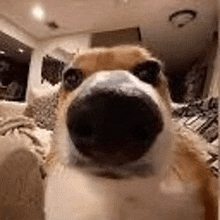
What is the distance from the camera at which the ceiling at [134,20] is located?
39 cm

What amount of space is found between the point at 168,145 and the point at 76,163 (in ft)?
0.36

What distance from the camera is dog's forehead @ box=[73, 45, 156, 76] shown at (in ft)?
1.12

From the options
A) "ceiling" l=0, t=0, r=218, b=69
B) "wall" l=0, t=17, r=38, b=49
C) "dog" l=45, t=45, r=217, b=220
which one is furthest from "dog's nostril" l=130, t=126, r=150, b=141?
"wall" l=0, t=17, r=38, b=49

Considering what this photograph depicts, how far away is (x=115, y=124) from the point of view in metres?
0.31

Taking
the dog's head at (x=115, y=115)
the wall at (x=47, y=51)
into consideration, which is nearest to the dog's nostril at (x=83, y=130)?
the dog's head at (x=115, y=115)

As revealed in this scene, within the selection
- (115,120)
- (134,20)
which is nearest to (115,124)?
(115,120)

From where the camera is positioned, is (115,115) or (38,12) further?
(38,12)

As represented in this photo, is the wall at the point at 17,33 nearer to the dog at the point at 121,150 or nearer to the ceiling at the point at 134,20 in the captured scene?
the ceiling at the point at 134,20

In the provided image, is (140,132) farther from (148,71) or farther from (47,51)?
(47,51)

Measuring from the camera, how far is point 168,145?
347mm

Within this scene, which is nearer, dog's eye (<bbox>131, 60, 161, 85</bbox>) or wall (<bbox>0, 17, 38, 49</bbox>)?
dog's eye (<bbox>131, 60, 161, 85</bbox>)

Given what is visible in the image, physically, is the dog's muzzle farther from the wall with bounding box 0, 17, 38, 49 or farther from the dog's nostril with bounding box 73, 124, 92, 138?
the wall with bounding box 0, 17, 38, 49

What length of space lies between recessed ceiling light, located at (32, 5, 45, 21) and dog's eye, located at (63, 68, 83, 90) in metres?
0.12

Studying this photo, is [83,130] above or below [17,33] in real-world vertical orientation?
below
